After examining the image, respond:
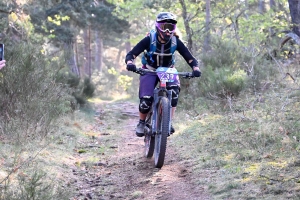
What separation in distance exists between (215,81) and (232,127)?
309cm

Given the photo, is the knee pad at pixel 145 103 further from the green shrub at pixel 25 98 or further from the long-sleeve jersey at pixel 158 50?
the green shrub at pixel 25 98

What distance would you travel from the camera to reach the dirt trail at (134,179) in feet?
13.9

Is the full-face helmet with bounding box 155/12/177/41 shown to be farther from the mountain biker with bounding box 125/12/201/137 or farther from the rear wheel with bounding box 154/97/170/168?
the rear wheel with bounding box 154/97/170/168

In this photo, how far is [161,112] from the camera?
16.8 ft

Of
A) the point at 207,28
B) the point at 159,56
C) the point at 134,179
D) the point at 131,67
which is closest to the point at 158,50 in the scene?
the point at 159,56

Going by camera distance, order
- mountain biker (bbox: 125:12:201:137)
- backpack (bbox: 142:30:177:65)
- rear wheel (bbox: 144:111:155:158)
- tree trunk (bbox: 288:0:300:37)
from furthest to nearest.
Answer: tree trunk (bbox: 288:0:300:37), rear wheel (bbox: 144:111:155:158), backpack (bbox: 142:30:177:65), mountain biker (bbox: 125:12:201:137)

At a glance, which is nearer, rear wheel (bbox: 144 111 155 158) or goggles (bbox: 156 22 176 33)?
goggles (bbox: 156 22 176 33)

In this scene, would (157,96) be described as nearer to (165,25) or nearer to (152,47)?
(152,47)

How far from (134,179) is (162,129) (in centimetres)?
73

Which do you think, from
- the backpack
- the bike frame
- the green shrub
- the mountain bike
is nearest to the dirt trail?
the mountain bike

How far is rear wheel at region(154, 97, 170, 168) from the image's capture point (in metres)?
4.89

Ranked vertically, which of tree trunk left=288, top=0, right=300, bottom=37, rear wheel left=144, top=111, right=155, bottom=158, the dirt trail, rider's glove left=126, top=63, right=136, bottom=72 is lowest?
the dirt trail

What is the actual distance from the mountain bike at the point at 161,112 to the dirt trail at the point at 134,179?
300 millimetres

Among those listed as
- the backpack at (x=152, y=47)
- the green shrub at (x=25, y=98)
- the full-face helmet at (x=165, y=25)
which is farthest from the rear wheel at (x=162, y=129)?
the green shrub at (x=25, y=98)
